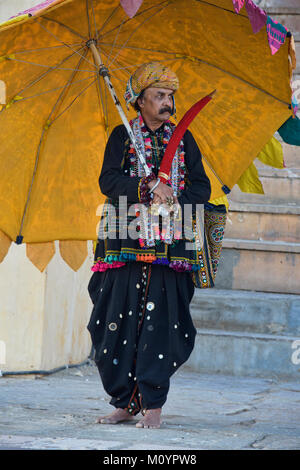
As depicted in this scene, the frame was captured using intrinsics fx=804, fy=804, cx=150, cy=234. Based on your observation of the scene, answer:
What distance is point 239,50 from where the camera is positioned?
4.56 metres

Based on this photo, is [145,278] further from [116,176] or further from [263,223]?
[263,223]

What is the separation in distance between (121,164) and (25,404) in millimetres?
1649

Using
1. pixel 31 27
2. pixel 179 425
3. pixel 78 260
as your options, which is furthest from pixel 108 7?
pixel 179 425

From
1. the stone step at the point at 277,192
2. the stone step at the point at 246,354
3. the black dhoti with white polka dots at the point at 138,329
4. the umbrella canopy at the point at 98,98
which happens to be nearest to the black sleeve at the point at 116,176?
the black dhoti with white polka dots at the point at 138,329

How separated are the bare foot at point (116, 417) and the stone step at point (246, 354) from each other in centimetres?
211

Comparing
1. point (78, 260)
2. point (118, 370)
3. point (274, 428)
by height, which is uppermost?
point (78, 260)

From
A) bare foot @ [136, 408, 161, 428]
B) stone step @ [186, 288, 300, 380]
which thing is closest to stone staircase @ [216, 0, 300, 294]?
stone step @ [186, 288, 300, 380]

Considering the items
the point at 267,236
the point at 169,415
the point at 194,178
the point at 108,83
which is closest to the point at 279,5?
the point at 267,236

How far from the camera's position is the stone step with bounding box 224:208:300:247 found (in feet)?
24.1

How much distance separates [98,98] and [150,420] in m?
1.90

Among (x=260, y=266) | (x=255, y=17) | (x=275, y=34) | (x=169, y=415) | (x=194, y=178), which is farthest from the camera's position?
(x=260, y=266)

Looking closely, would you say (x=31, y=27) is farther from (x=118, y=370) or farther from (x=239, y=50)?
(x=118, y=370)

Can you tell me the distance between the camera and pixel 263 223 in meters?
7.41

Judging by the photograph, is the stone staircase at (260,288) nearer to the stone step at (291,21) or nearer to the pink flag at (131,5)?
the stone step at (291,21)
